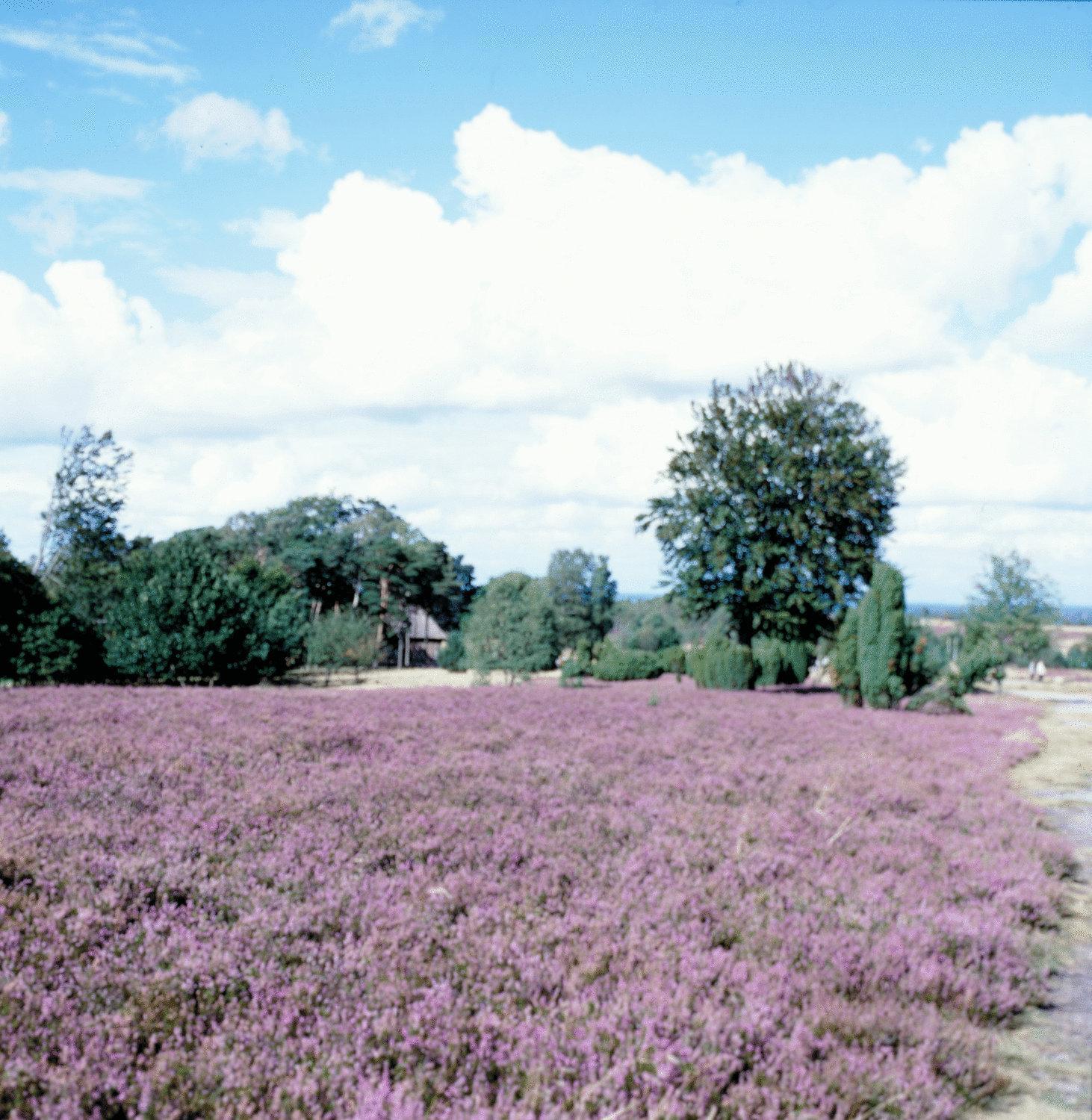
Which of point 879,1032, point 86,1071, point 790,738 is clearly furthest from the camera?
point 790,738

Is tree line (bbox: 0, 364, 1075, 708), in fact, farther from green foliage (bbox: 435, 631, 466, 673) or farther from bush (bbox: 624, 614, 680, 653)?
bush (bbox: 624, 614, 680, 653)

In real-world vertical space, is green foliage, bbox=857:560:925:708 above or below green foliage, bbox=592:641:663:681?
above

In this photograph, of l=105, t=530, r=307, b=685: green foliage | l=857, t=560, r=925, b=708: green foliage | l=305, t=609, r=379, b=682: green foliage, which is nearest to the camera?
l=857, t=560, r=925, b=708: green foliage

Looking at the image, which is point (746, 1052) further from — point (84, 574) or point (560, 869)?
point (84, 574)

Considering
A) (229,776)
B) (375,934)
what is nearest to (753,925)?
(375,934)

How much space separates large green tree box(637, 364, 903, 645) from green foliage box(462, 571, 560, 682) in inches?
198

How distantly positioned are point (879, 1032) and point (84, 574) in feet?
155

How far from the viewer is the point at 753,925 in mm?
6035

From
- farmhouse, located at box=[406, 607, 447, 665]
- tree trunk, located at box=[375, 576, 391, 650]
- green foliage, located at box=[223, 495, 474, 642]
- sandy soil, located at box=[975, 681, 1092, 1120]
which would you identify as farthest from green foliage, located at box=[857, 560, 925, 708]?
farmhouse, located at box=[406, 607, 447, 665]

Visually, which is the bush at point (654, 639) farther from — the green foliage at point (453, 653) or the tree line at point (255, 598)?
the green foliage at point (453, 653)

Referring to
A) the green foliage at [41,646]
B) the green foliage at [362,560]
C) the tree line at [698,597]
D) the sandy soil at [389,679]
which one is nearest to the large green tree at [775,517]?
the tree line at [698,597]

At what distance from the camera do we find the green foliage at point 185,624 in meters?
25.3

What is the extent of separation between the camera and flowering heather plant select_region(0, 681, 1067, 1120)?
4012 millimetres

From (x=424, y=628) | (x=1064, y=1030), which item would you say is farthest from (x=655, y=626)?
(x=1064, y=1030)
